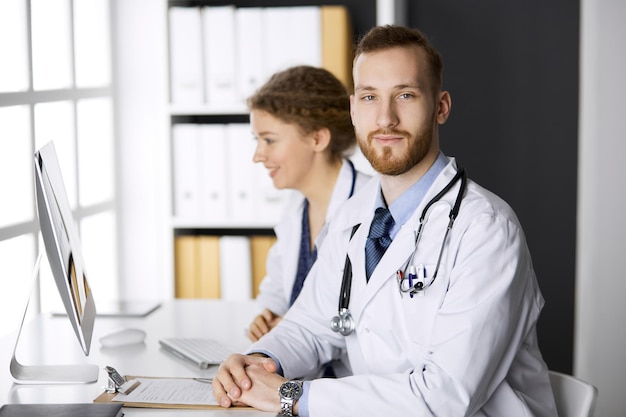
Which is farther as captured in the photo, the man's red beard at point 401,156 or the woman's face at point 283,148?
the woman's face at point 283,148

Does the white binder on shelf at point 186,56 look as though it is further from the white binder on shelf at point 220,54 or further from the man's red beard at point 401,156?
the man's red beard at point 401,156

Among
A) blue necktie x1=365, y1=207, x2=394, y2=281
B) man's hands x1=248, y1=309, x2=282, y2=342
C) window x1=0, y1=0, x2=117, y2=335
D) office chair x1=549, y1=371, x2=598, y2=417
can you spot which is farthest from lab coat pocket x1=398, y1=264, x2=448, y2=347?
window x1=0, y1=0, x2=117, y2=335

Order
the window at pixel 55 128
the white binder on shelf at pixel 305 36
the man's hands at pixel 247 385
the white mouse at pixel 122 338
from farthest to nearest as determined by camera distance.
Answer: the white binder on shelf at pixel 305 36
the window at pixel 55 128
the white mouse at pixel 122 338
the man's hands at pixel 247 385

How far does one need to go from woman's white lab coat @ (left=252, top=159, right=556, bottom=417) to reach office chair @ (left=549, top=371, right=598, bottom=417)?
67 mm

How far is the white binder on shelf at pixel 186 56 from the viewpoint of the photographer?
321 centimetres

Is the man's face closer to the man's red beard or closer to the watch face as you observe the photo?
the man's red beard

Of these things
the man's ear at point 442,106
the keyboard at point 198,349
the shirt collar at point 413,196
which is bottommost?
the keyboard at point 198,349

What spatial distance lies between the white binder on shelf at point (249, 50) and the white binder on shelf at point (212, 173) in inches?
6.7

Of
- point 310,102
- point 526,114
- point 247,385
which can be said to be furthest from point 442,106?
point 526,114

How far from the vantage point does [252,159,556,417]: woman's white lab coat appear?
1.60 metres

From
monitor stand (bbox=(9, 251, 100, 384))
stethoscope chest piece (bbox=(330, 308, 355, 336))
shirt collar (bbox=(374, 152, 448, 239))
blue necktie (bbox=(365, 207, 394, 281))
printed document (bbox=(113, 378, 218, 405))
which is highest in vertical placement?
shirt collar (bbox=(374, 152, 448, 239))

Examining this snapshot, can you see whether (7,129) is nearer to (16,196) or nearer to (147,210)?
(16,196)

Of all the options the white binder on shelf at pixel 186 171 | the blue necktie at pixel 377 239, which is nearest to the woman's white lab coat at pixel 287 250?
the blue necktie at pixel 377 239

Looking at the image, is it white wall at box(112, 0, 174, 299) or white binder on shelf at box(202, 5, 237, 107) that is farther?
white wall at box(112, 0, 174, 299)
